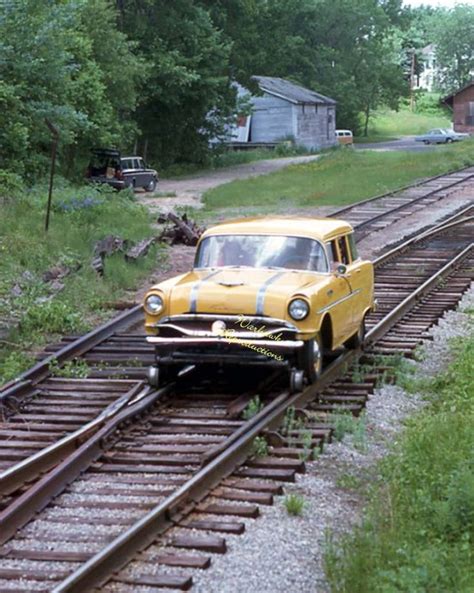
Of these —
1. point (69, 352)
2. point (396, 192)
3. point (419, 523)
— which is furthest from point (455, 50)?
point (419, 523)

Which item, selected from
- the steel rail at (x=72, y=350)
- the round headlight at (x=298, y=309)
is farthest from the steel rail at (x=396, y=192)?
the round headlight at (x=298, y=309)

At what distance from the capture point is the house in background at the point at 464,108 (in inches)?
3415

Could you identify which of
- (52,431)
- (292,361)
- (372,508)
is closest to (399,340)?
(292,361)

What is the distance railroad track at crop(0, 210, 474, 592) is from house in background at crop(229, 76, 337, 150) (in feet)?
197

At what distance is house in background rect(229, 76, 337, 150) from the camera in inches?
2822

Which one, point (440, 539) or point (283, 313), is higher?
point (283, 313)

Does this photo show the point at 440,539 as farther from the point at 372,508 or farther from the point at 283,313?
the point at 283,313

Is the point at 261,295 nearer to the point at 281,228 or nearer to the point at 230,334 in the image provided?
the point at 230,334

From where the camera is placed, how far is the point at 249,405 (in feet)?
34.1

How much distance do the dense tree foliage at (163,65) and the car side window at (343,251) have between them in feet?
48.5

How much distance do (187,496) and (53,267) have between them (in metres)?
10.4

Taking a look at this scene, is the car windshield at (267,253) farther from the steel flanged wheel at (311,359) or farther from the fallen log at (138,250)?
the fallen log at (138,250)

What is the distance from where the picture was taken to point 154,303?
11172 mm

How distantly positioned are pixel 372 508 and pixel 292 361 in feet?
10.8
